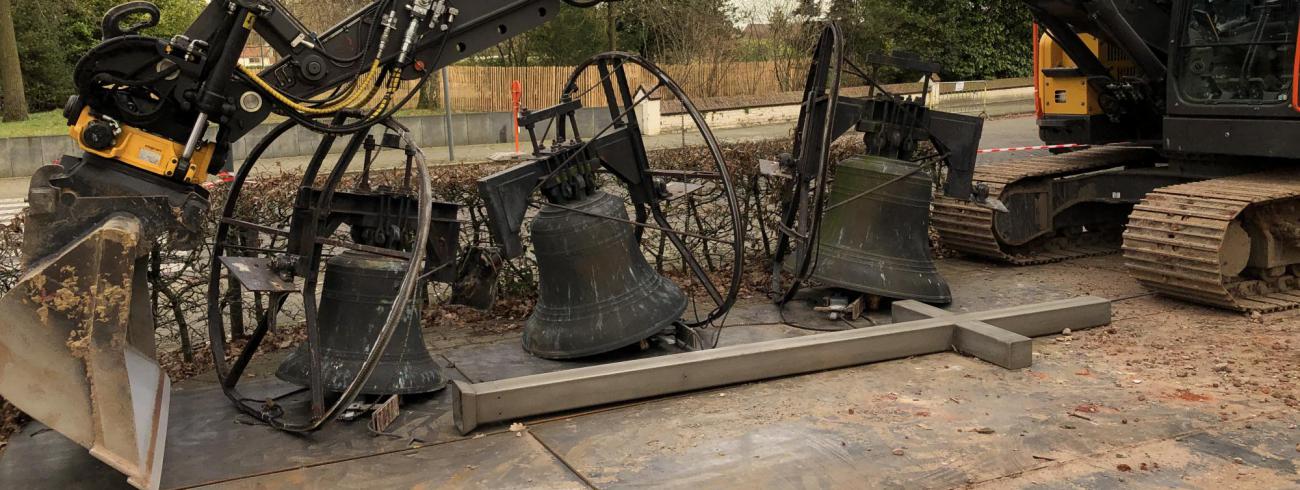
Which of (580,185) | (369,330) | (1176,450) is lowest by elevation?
(1176,450)

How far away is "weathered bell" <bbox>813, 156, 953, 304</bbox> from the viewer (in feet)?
24.8

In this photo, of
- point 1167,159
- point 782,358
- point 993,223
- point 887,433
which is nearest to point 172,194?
point 782,358

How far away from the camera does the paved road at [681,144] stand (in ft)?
57.7

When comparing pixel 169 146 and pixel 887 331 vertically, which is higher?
pixel 169 146

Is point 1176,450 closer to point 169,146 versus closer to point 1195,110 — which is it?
point 1195,110

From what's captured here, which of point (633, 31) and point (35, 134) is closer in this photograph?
point (35, 134)

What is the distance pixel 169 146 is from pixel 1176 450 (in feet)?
15.3

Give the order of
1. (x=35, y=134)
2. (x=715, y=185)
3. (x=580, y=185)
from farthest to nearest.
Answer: (x=35, y=134) < (x=715, y=185) < (x=580, y=185)

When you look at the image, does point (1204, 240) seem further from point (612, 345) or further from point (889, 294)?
point (612, 345)

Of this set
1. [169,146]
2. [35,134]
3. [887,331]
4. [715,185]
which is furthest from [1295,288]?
[35,134]

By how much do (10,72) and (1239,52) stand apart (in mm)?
21300

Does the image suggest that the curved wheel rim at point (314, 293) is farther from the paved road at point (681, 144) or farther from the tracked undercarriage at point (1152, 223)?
the paved road at point (681, 144)

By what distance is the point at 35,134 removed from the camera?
744 inches

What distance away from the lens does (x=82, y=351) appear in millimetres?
4184
